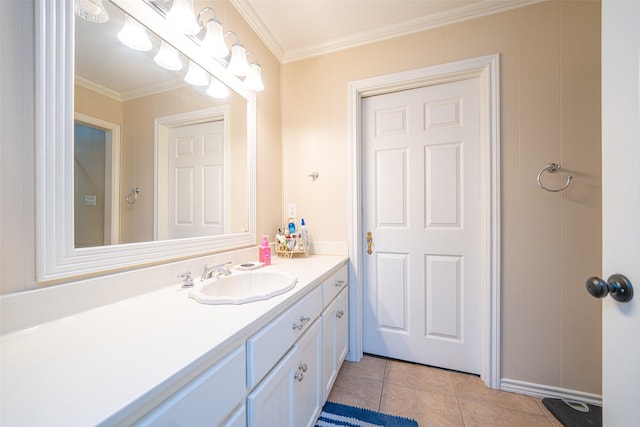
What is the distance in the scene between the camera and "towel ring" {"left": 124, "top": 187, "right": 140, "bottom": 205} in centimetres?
93

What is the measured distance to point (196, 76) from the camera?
1.21 metres

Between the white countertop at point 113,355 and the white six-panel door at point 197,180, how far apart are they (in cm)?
41

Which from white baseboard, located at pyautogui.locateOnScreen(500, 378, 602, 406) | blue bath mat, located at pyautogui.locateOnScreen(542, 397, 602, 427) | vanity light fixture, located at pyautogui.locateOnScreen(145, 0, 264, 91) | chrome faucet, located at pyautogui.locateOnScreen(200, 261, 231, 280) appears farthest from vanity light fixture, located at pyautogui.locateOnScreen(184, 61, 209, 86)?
blue bath mat, located at pyautogui.locateOnScreen(542, 397, 602, 427)

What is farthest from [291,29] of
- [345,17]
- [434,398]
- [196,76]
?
[434,398]

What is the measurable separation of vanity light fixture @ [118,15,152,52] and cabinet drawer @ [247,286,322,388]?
3.87 feet

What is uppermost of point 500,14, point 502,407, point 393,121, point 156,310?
point 500,14

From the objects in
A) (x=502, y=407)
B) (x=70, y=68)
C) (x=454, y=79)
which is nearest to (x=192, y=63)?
(x=70, y=68)

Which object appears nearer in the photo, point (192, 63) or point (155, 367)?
point (155, 367)

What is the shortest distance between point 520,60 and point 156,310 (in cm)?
224

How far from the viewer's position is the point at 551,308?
4.61 feet

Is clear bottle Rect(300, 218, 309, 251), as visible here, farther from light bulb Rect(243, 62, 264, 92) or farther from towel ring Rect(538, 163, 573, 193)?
towel ring Rect(538, 163, 573, 193)

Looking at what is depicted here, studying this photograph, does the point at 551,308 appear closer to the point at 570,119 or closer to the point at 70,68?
the point at 570,119

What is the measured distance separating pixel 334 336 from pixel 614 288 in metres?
1.18

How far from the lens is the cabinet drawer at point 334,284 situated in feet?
4.29
